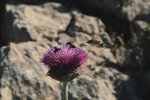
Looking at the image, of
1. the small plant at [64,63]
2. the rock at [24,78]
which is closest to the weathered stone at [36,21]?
the rock at [24,78]

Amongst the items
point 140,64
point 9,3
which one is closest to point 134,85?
point 140,64

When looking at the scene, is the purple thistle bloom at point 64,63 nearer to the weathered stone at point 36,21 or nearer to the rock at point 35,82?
the rock at point 35,82

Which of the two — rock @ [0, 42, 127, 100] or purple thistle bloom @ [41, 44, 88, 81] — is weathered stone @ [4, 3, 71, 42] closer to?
rock @ [0, 42, 127, 100]

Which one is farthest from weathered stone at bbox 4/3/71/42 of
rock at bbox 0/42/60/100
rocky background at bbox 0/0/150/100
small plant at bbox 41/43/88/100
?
small plant at bbox 41/43/88/100

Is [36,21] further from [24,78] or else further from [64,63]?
[64,63]

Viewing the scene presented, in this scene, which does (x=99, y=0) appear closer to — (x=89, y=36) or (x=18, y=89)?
(x=89, y=36)

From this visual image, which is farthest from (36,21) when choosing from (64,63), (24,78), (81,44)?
(64,63)
